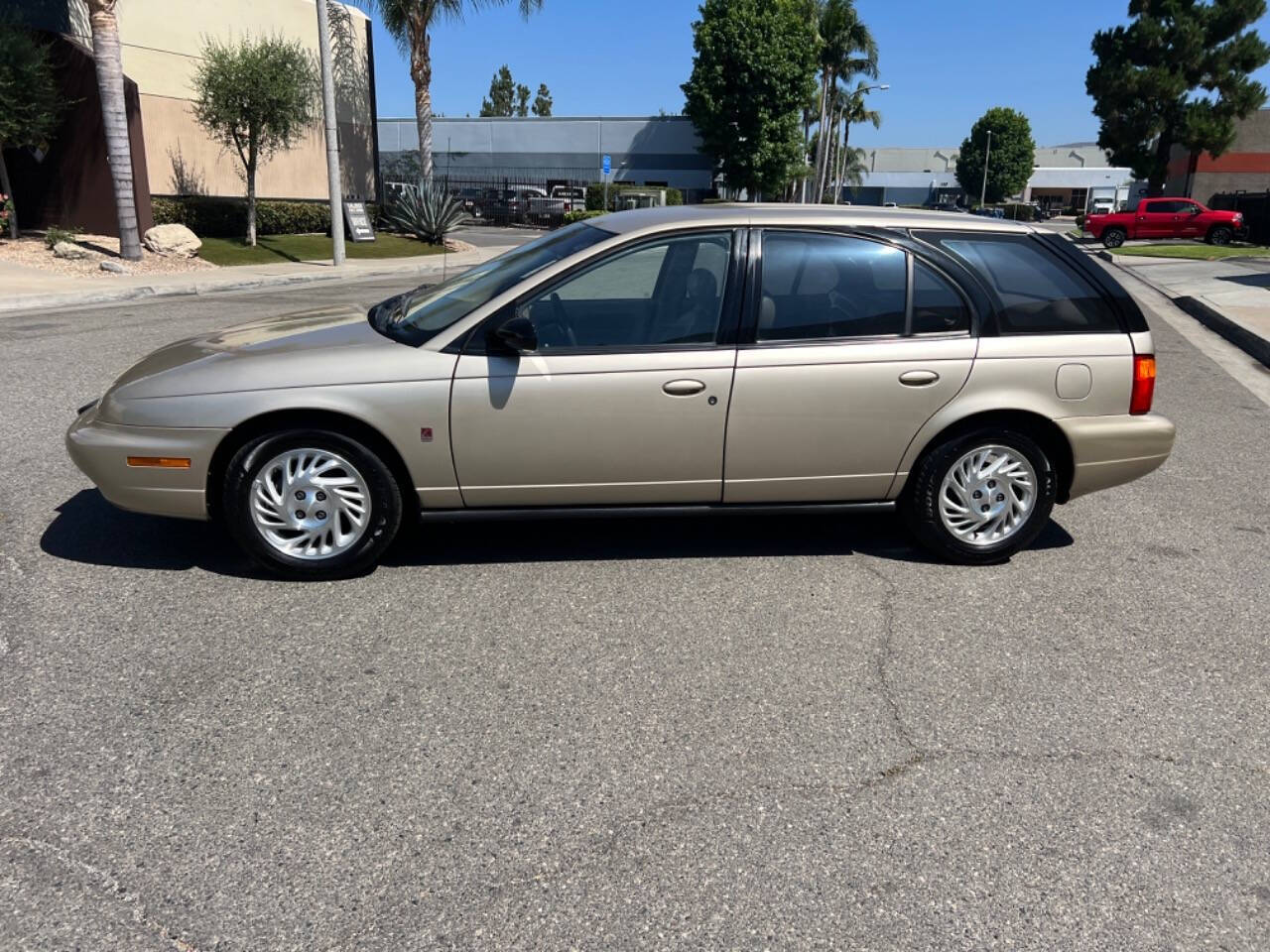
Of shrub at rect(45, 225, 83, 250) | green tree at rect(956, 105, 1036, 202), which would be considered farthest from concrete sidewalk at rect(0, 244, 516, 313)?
green tree at rect(956, 105, 1036, 202)

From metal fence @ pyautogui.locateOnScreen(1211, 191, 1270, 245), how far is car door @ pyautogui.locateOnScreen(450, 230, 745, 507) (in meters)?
38.1

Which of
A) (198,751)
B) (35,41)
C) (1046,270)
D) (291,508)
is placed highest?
(35,41)

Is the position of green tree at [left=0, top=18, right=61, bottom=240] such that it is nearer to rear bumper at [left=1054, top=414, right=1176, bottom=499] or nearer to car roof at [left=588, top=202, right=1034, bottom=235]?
car roof at [left=588, top=202, right=1034, bottom=235]

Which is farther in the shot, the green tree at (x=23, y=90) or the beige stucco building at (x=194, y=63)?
the beige stucco building at (x=194, y=63)

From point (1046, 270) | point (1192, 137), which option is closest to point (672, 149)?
point (1192, 137)

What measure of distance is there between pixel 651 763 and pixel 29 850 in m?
1.73

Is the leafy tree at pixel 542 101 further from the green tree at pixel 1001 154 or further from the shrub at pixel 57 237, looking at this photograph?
the shrub at pixel 57 237

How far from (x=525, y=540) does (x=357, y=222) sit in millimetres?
25231

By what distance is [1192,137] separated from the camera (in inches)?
1797

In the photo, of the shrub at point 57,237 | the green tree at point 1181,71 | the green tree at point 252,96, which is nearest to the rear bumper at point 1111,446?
the shrub at point 57,237

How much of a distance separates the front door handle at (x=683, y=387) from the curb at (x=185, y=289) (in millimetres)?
10690

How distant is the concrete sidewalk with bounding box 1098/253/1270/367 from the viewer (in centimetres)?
1320

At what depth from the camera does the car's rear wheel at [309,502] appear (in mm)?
4340

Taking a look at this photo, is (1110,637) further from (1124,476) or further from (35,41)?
(35,41)
